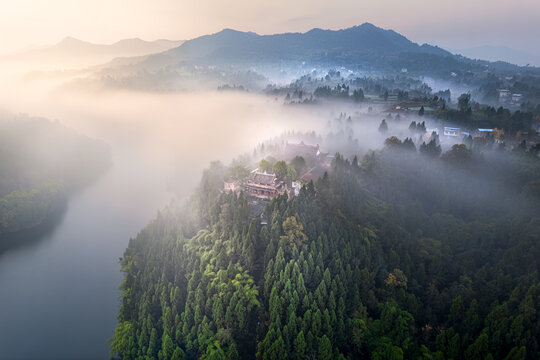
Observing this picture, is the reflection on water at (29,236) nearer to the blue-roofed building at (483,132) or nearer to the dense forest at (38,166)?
the dense forest at (38,166)

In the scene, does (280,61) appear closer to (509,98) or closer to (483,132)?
(509,98)

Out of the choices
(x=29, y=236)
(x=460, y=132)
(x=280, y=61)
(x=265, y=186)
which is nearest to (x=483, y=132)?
(x=460, y=132)

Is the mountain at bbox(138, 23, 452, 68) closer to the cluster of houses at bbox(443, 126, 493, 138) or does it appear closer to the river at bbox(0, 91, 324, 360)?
the river at bbox(0, 91, 324, 360)

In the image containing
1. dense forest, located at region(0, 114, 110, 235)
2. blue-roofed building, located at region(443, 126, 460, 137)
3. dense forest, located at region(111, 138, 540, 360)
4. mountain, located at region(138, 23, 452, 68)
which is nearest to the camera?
dense forest, located at region(111, 138, 540, 360)

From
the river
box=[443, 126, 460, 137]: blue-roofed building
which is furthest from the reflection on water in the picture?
box=[443, 126, 460, 137]: blue-roofed building


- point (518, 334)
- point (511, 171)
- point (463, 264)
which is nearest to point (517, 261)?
point (463, 264)
